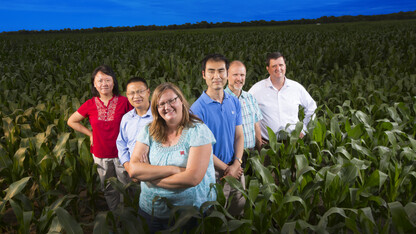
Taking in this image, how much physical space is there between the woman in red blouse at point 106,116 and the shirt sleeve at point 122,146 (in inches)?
8.2

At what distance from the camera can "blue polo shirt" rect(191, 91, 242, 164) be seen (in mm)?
2648

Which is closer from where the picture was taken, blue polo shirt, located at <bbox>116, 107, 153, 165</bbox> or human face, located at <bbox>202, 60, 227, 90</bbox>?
human face, located at <bbox>202, 60, 227, 90</bbox>

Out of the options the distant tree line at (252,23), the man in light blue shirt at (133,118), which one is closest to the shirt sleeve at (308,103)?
the man in light blue shirt at (133,118)

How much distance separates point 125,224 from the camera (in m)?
2.10

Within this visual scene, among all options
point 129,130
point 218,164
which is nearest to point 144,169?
point 218,164

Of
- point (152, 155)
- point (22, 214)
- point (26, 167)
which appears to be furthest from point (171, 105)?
point (26, 167)

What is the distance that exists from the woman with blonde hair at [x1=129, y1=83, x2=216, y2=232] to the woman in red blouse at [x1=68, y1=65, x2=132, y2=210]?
1053 mm

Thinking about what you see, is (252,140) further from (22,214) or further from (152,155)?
(22,214)

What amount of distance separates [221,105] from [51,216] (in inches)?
61.3

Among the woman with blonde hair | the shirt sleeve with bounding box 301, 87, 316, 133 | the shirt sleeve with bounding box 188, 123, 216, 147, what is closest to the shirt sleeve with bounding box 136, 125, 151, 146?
the woman with blonde hair

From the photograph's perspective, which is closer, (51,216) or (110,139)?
(51,216)

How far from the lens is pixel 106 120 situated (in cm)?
307

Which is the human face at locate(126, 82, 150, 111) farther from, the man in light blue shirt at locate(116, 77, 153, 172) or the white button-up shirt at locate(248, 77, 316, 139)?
the white button-up shirt at locate(248, 77, 316, 139)

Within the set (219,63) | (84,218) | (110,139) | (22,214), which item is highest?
(219,63)
